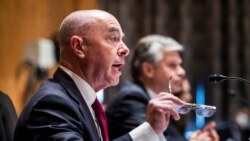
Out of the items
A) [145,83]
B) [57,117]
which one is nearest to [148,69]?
[145,83]

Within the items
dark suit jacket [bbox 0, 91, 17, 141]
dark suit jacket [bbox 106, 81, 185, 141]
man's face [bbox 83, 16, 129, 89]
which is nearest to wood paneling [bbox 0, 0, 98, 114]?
dark suit jacket [bbox 106, 81, 185, 141]

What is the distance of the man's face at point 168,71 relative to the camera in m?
2.94

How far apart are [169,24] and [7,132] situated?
3848 millimetres

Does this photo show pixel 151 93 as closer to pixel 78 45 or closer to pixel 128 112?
pixel 128 112

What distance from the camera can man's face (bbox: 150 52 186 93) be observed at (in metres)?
2.94

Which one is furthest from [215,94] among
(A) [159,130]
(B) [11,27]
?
(A) [159,130]

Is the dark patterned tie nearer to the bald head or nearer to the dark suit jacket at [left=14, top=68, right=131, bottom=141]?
the dark suit jacket at [left=14, top=68, right=131, bottom=141]

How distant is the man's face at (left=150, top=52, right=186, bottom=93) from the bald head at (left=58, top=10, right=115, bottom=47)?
46.4 inches

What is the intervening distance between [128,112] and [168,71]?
1.55 ft

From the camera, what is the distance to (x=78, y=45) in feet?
5.82

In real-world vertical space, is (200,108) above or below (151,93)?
above

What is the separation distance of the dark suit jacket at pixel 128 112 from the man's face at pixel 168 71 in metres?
0.19

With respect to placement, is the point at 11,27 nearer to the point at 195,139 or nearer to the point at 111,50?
the point at 195,139

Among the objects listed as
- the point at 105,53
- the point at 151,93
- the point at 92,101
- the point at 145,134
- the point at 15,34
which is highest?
the point at 105,53
